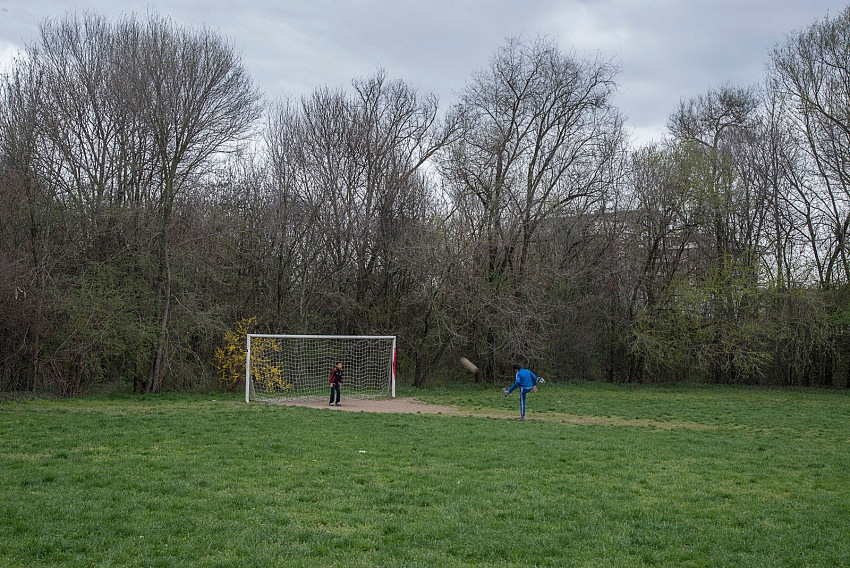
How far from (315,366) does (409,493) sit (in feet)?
50.4

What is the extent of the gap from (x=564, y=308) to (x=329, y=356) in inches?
399

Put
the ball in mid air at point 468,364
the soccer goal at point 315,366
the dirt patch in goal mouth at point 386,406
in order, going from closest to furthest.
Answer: the dirt patch in goal mouth at point 386,406 → the soccer goal at point 315,366 → the ball in mid air at point 468,364

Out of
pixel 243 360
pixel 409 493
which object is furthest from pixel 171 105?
pixel 409 493

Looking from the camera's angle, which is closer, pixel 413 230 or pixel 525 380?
pixel 525 380

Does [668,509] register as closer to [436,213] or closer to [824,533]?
[824,533]

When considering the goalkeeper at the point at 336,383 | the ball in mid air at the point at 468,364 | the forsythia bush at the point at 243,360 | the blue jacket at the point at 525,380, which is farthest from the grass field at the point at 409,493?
the ball in mid air at the point at 468,364

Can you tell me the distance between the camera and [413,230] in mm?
26359

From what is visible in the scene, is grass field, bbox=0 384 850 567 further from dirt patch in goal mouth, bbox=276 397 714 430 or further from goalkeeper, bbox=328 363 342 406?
goalkeeper, bbox=328 363 342 406

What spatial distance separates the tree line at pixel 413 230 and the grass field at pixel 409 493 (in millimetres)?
7166

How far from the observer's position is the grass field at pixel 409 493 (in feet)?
19.4

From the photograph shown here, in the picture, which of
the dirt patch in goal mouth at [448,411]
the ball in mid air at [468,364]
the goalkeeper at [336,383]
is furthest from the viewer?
the ball in mid air at [468,364]

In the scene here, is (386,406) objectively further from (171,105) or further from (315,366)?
(171,105)

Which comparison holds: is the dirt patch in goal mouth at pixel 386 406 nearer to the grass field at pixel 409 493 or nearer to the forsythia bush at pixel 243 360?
the forsythia bush at pixel 243 360

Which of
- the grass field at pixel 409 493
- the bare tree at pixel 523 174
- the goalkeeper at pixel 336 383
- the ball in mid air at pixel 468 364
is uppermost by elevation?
the bare tree at pixel 523 174
